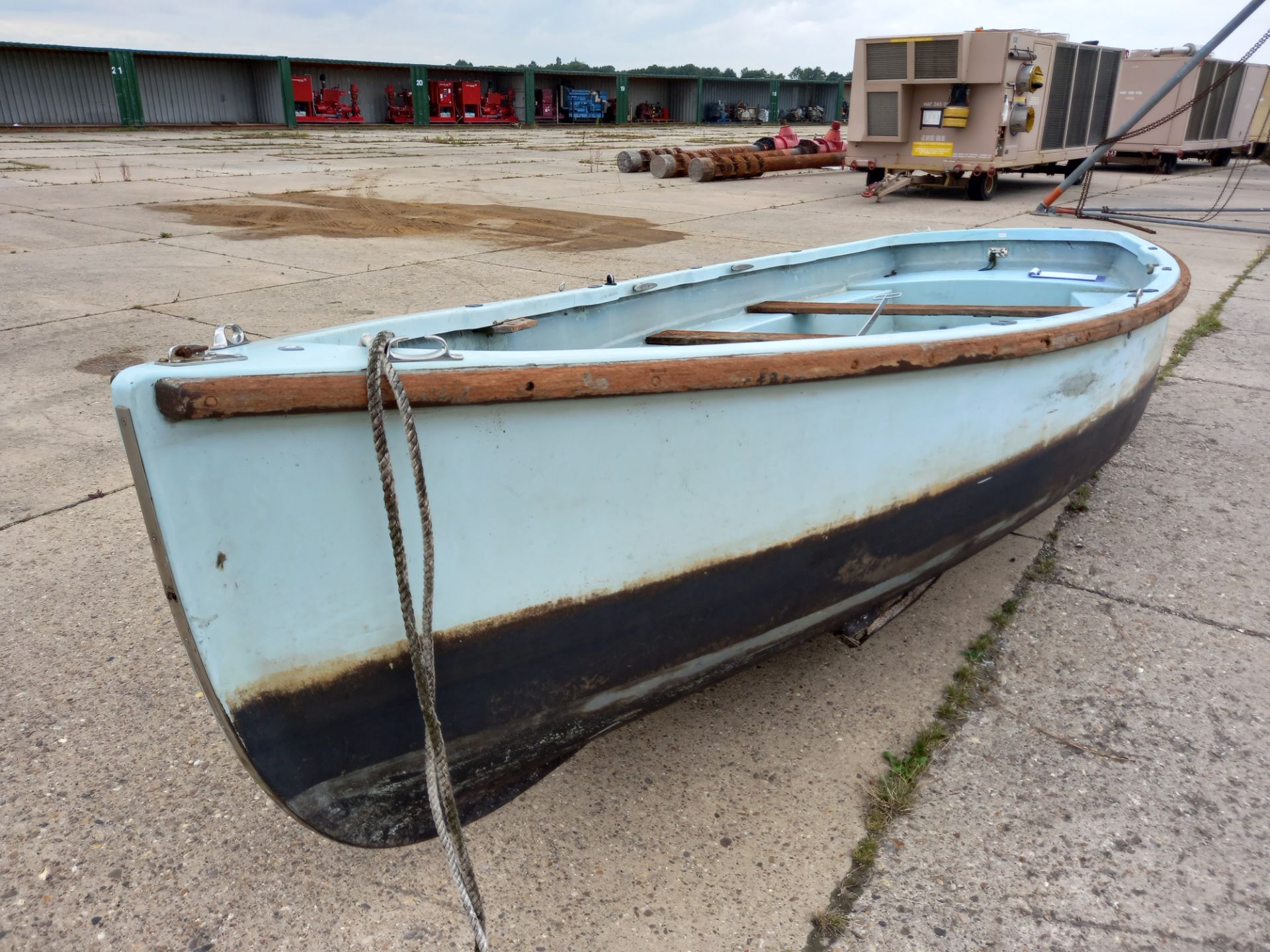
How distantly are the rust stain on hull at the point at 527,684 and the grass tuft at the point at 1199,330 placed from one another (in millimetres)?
3821

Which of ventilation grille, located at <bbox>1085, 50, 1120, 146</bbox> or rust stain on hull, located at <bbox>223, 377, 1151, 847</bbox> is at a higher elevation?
ventilation grille, located at <bbox>1085, 50, 1120, 146</bbox>

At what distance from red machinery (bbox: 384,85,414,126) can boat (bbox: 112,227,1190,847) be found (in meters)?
34.5

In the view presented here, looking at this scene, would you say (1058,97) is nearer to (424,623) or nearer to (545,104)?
(424,623)

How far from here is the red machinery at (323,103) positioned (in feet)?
101

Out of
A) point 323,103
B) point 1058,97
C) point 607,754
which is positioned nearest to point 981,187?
point 1058,97

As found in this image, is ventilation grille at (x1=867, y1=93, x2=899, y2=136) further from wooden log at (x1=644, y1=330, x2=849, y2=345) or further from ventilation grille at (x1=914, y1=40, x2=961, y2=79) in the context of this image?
wooden log at (x1=644, y1=330, x2=849, y2=345)

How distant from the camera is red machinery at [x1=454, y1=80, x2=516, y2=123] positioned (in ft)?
115

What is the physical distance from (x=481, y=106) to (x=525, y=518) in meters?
37.4

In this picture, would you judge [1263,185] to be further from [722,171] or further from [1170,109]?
[722,171]

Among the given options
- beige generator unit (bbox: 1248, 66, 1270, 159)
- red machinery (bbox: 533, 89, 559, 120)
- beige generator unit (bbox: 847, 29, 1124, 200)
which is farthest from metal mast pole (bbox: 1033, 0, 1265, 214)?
red machinery (bbox: 533, 89, 559, 120)

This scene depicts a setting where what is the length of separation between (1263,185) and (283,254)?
61.4 feet

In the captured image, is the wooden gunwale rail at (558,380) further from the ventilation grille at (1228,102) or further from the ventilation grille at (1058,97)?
the ventilation grille at (1228,102)

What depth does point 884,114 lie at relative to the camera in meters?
→ 12.3

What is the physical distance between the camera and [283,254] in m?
8.62
